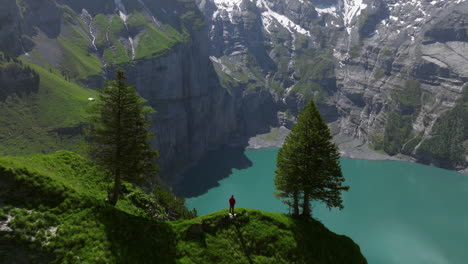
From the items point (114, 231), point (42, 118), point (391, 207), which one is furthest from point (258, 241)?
point (391, 207)

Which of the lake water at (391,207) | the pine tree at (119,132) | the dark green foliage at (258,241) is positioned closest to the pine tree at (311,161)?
the dark green foliage at (258,241)

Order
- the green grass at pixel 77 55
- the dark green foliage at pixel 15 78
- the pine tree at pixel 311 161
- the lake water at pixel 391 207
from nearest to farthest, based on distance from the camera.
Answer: the pine tree at pixel 311 161, the lake water at pixel 391 207, the dark green foliage at pixel 15 78, the green grass at pixel 77 55

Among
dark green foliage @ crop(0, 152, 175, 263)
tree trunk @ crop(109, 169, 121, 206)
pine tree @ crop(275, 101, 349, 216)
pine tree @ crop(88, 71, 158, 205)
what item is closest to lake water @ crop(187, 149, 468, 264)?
pine tree @ crop(275, 101, 349, 216)

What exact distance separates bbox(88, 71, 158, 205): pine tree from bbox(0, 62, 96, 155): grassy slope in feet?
289

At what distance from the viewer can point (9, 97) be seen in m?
113

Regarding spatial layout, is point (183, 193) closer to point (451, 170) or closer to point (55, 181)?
point (55, 181)

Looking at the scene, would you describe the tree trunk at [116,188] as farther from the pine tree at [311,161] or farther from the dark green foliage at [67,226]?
the pine tree at [311,161]

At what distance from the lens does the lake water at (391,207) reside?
310 feet

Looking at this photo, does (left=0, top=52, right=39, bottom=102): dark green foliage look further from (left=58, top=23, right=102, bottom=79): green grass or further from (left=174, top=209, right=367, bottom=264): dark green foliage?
(left=174, top=209, right=367, bottom=264): dark green foliage

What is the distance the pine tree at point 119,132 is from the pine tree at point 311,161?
48.6 ft

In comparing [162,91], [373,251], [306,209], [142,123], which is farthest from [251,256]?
[162,91]

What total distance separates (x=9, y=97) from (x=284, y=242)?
415 feet

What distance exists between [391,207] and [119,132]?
133058 mm

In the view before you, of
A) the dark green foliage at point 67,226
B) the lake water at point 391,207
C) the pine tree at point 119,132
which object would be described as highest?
the pine tree at point 119,132
